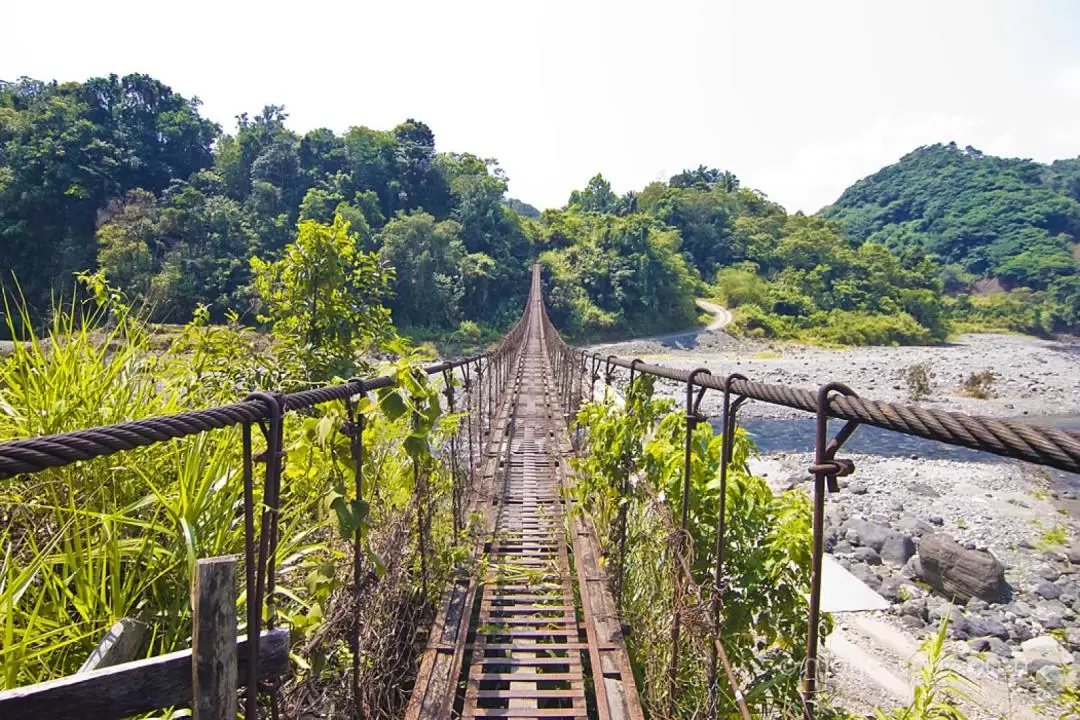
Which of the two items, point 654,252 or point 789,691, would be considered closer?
point 789,691

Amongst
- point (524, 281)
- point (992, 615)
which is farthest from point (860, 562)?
point (524, 281)

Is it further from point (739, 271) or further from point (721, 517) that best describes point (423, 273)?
point (721, 517)

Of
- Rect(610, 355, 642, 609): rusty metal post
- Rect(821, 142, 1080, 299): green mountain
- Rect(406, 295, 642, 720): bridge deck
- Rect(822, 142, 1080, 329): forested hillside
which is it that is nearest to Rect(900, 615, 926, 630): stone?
Rect(406, 295, 642, 720): bridge deck

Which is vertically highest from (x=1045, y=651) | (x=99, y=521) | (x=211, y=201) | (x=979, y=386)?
(x=211, y=201)

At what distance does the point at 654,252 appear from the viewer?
31.7m

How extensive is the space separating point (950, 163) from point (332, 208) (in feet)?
258

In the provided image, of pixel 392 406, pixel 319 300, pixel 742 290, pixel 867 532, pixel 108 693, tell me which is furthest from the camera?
pixel 742 290

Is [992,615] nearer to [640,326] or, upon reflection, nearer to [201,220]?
[640,326]

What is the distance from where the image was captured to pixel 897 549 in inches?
243

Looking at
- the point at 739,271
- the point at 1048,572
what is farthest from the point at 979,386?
the point at 739,271

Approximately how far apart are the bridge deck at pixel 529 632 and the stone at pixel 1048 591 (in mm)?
5154

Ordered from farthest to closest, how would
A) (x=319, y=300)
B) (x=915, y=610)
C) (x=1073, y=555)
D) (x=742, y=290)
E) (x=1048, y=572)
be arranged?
(x=742, y=290) < (x=1073, y=555) < (x=1048, y=572) < (x=915, y=610) < (x=319, y=300)

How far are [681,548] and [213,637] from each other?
1.37 m

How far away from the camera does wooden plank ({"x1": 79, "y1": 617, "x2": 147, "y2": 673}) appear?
1.01m
